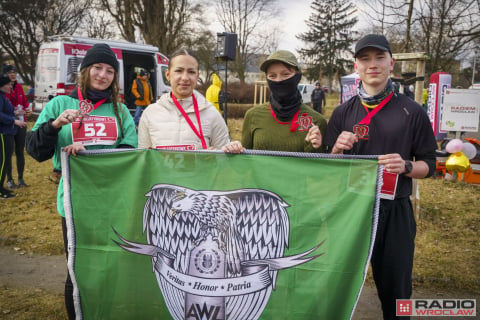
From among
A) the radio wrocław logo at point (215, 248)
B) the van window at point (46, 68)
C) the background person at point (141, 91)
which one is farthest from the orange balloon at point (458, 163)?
the van window at point (46, 68)

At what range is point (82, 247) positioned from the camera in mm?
2826

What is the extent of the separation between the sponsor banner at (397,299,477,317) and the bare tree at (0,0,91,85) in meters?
30.9

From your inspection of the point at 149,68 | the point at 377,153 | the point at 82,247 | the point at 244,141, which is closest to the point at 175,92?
the point at 244,141

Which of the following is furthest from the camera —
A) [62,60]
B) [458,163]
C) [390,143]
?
[62,60]

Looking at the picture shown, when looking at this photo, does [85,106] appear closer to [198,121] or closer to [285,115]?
[198,121]

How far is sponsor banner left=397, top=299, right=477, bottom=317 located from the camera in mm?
3693

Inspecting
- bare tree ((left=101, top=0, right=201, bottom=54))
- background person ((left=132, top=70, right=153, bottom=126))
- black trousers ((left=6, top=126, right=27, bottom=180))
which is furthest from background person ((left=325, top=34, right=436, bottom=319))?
bare tree ((left=101, top=0, right=201, bottom=54))

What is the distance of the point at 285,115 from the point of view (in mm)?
2830

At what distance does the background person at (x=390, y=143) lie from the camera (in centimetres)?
249

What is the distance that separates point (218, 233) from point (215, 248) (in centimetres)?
10

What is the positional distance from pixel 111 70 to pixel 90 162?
0.67 metres

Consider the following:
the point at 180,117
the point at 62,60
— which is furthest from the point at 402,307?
the point at 62,60

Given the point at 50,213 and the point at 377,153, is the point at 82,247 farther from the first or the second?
the point at 50,213

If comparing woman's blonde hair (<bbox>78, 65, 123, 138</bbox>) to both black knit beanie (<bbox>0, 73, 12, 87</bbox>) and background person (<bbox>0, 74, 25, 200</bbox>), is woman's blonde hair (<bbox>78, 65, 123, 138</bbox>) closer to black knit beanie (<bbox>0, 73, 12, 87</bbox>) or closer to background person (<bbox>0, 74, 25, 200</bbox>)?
background person (<bbox>0, 74, 25, 200</bbox>)
